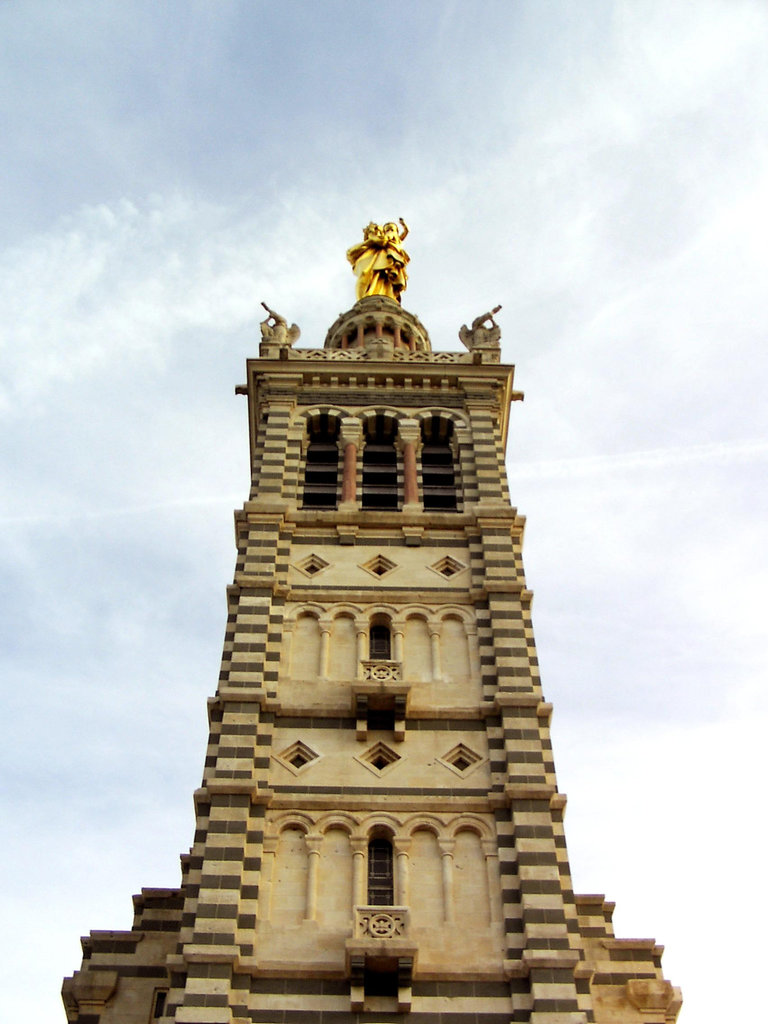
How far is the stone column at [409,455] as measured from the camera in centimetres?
3306

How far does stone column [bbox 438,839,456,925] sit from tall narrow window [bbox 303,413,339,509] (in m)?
11.6

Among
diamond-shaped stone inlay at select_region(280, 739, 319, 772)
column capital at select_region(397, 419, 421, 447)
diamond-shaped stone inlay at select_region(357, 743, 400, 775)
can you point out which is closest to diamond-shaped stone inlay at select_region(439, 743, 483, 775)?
diamond-shaped stone inlay at select_region(357, 743, 400, 775)

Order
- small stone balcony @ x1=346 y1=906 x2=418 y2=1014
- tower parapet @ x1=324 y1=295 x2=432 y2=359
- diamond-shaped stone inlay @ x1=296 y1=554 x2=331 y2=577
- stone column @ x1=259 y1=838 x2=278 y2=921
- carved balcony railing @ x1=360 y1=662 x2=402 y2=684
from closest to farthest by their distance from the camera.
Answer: small stone balcony @ x1=346 y1=906 x2=418 y2=1014 < stone column @ x1=259 y1=838 x2=278 y2=921 < carved balcony railing @ x1=360 y1=662 x2=402 y2=684 < diamond-shaped stone inlay @ x1=296 y1=554 x2=331 y2=577 < tower parapet @ x1=324 y1=295 x2=432 y2=359

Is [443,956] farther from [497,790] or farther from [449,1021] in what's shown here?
[497,790]

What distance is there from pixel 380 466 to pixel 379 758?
37.8ft

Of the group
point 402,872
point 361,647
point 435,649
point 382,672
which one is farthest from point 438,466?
point 402,872

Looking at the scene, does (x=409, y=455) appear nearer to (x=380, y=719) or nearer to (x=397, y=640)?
(x=397, y=640)

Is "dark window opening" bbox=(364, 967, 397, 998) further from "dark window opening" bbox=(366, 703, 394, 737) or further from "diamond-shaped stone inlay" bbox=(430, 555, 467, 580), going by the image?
"diamond-shaped stone inlay" bbox=(430, 555, 467, 580)

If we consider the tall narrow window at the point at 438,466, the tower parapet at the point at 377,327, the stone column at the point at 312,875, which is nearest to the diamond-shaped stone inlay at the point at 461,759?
the stone column at the point at 312,875

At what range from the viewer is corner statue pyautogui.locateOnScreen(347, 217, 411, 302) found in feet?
157

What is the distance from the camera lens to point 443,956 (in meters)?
21.4

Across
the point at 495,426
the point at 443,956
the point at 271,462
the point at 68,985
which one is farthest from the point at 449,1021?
the point at 495,426

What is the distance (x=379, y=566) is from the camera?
30.3 m

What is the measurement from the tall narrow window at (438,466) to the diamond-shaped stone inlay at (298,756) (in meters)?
9.55
